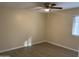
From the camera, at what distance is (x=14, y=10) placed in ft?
8.86

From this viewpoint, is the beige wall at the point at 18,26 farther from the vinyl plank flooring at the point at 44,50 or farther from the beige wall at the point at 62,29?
the beige wall at the point at 62,29

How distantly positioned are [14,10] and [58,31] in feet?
4.99

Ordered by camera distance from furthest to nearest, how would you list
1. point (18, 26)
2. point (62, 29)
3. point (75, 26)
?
point (62, 29) < point (75, 26) < point (18, 26)

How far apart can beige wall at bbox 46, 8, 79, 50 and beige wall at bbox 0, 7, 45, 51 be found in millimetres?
Answer: 430

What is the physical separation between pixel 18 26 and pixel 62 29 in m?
1.42

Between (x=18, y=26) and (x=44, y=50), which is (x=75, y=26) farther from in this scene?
(x=18, y=26)

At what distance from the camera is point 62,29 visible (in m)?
3.17

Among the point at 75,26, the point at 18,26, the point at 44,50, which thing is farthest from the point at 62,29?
the point at 18,26

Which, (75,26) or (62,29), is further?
(62,29)

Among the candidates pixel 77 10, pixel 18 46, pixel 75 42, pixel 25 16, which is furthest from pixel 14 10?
pixel 75 42

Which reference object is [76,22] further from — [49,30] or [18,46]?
[18,46]

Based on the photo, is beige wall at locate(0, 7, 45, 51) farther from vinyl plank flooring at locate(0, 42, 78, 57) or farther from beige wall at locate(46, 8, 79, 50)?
beige wall at locate(46, 8, 79, 50)

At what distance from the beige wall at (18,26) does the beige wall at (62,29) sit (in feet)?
→ 1.41

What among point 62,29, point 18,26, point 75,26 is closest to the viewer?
point 18,26
